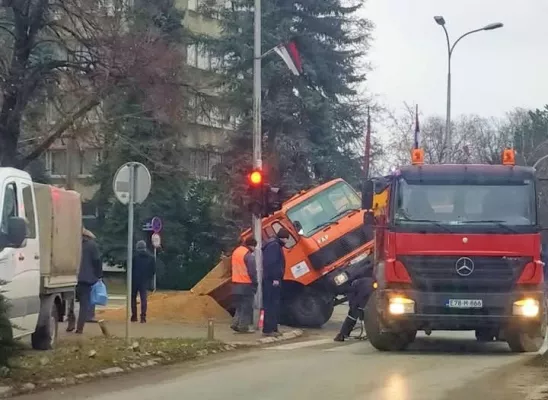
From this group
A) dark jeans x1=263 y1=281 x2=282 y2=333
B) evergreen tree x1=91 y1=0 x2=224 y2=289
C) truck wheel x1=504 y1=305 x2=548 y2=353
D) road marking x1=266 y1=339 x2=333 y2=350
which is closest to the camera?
truck wheel x1=504 y1=305 x2=548 y2=353

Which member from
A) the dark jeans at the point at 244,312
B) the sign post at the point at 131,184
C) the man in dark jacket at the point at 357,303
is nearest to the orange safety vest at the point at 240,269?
the dark jeans at the point at 244,312

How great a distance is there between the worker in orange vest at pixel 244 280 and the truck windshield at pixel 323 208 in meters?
3.74

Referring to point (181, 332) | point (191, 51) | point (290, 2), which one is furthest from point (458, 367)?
point (191, 51)

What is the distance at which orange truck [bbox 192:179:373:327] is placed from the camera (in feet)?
88.3

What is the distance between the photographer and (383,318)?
61.9 ft

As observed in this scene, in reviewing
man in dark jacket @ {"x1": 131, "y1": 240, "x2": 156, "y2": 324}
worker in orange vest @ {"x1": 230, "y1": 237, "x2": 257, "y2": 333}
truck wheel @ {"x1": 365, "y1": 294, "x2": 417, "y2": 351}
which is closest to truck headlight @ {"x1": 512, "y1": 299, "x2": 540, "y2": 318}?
truck wheel @ {"x1": 365, "y1": 294, "x2": 417, "y2": 351}

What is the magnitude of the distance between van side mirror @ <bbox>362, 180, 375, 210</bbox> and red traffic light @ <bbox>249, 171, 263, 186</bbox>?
174 inches

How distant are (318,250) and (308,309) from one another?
4.87 feet

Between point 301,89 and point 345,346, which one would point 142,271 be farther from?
point 301,89

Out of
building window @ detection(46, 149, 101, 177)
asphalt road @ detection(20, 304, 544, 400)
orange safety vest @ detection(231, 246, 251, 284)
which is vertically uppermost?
building window @ detection(46, 149, 101, 177)

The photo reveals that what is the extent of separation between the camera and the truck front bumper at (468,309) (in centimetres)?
1852

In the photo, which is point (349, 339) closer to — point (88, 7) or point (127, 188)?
point (127, 188)

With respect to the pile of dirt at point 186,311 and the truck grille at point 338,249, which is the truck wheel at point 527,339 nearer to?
the truck grille at point 338,249

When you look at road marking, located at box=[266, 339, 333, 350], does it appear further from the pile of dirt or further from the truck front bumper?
the pile of dirt
